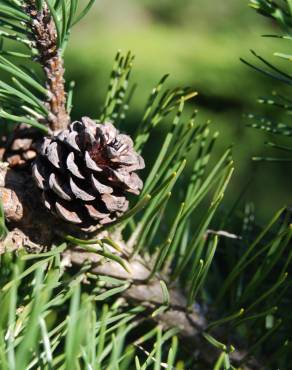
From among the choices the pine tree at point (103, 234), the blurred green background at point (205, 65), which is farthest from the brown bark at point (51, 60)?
the blurred green background at point (205, 65)

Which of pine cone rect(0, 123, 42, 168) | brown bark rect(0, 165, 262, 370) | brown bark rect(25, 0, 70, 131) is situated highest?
brown bark rect(25, 0, 70, 131)

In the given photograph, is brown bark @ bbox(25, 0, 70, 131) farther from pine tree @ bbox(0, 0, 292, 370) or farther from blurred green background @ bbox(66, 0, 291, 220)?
blurred green background @ bbox(66, 0, 291, 220)

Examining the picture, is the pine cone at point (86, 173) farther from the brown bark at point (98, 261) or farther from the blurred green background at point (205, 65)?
the blurred green background at point (205, 65)

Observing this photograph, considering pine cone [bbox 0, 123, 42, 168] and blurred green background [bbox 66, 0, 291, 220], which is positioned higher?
blurred green background [bbox 66, 0, 291, 220]

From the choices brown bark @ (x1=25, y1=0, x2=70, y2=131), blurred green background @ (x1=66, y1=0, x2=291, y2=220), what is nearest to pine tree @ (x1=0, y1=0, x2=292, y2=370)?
brown bark @ (x1=25, y1=0, x2=70, y2=131)

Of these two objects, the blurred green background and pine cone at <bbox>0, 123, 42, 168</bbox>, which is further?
the blurred green background

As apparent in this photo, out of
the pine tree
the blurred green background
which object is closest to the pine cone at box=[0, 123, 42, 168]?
the pine tree
